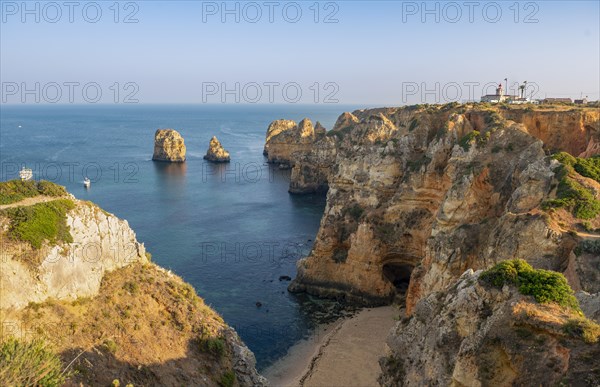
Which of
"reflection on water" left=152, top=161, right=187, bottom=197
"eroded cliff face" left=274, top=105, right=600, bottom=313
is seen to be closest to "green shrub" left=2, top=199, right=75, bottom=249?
"eroded cliff face" left=274, top=105, right=600, bottom=313

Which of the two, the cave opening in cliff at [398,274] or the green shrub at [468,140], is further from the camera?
the cave opening in cliff at [398,274]

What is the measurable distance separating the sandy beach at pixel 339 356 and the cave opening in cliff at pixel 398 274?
15.7 feet

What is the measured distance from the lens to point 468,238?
108 ft

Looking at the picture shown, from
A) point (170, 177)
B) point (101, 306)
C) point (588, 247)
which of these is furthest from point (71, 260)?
point (170, 177)

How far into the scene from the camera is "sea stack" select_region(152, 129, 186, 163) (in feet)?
438

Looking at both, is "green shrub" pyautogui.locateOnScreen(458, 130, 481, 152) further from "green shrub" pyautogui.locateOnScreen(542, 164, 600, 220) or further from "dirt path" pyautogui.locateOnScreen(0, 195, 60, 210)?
"dirt path" pyautogui.locateOnScreen(0, 195, 60, 210)

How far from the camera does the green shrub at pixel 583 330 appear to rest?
14.0 m

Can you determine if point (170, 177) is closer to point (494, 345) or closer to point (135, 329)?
point (135, 329)

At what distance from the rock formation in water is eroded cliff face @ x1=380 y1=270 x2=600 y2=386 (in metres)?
11.2

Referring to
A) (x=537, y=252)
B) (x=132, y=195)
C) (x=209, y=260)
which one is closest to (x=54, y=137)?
(x=132, y=195)

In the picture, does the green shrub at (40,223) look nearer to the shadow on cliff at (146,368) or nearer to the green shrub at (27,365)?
the green shrub at (27,365)

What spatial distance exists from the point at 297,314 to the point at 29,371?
31043 mm

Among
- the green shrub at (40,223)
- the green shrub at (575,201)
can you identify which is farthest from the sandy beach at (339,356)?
the green shrub at (40,223)

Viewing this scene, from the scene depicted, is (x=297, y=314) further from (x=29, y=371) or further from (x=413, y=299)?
(x=29, y=371)
